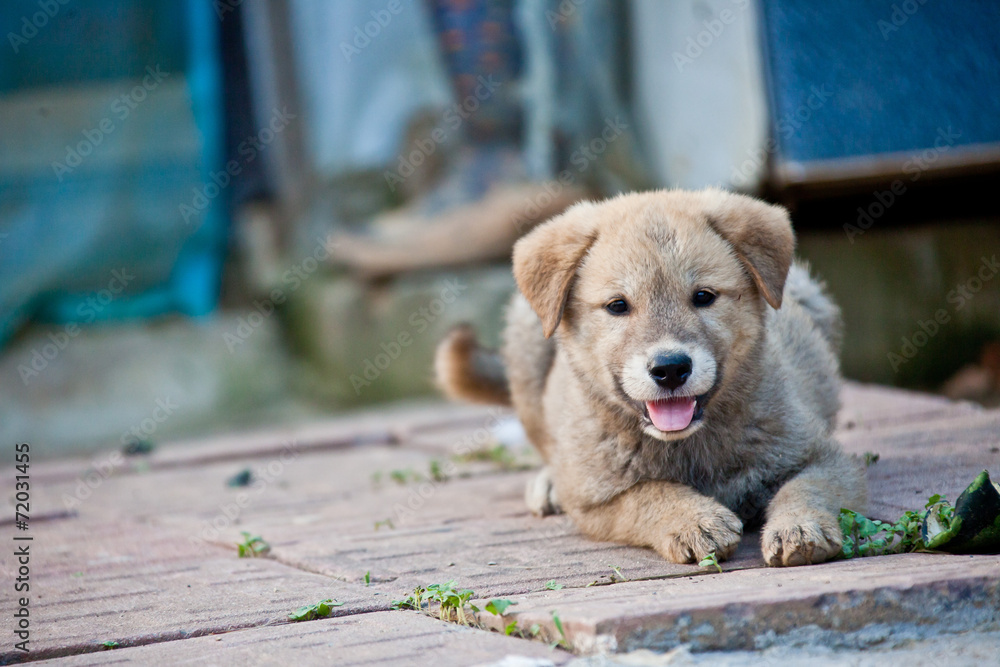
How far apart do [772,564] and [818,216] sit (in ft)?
17.3

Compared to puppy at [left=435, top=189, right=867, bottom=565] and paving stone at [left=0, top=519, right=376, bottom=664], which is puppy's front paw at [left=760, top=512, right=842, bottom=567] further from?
paving stone at [left=0, top=519, right=376, bottom=664]

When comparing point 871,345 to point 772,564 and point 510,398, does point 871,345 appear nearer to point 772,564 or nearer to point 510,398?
point 510,398

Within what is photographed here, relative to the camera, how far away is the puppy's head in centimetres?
330

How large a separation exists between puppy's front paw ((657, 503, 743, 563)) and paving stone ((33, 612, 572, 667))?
0.76 meters

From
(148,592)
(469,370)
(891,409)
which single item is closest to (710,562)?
(148,592)

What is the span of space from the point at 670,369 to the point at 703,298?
0.35 meters

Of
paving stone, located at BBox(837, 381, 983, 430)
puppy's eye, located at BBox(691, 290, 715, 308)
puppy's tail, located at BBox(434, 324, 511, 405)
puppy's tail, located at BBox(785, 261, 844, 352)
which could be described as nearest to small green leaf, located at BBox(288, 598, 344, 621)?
puppy's eye, located at BBox(691, 290, 715, 308)

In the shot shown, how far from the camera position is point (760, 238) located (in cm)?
354

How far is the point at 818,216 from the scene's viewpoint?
25.4 feet

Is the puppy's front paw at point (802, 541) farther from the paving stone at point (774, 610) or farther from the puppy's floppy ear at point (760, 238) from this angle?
the puppy's floppy ear at point (760, 238)

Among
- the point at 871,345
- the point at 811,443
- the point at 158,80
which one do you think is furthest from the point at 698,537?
the point at 158,80

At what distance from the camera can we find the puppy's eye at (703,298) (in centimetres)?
343

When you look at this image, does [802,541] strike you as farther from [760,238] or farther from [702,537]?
[760,238]

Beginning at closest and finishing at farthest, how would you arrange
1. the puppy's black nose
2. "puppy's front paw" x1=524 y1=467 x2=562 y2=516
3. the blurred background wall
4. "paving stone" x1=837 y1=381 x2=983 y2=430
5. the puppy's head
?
the puppy's black nose < the puppy's head < "puppy's front paw" x1=524 y1=467 x2=562 y2=516 < "paving stone" x1=837 y1=381 x2=983 y2=430 < the blurred background wall
